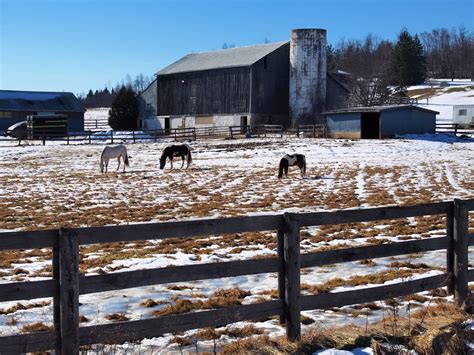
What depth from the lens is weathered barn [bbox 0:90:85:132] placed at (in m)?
72.8

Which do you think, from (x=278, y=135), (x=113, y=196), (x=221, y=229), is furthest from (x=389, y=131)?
(x=221, y=229)

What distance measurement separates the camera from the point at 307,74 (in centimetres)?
6456

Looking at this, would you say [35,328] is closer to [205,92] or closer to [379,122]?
[379,122]

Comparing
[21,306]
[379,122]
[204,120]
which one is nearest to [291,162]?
[21,306]

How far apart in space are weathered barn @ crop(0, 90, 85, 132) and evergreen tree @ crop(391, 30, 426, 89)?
222ft

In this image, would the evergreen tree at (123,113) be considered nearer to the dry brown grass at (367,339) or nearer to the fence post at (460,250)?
the fence post at (460,250)

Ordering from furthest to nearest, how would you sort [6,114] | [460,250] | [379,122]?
[6,114]
[379,122]
[460,250]

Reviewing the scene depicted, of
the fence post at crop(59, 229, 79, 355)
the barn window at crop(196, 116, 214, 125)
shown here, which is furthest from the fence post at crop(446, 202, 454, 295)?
the barn window at crop(196, 116, 214, 125)

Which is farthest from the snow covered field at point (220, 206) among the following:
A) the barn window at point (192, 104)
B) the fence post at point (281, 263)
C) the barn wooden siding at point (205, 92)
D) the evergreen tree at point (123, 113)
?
the evergreen tree at point (123, 113)

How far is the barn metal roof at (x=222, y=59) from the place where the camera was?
66.4 meters

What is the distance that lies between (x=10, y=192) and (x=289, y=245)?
16.9 metres

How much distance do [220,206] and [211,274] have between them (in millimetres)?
10769

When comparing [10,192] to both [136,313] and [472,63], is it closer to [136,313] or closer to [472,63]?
[136,313]

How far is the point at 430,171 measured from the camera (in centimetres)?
2836
